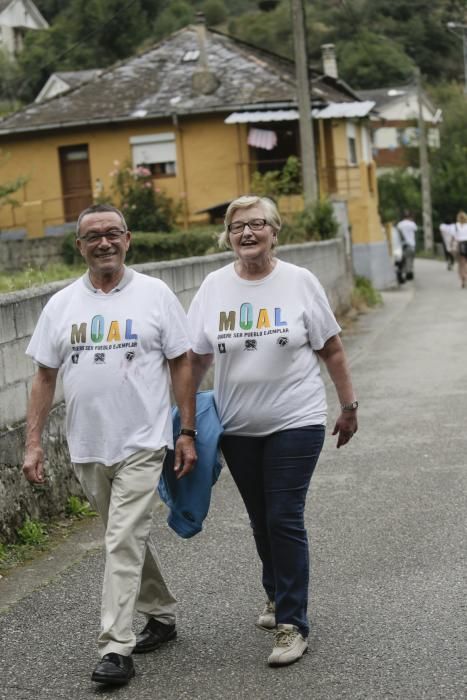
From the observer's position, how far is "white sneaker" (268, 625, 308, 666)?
514 cm

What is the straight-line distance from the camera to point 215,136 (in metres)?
38.6

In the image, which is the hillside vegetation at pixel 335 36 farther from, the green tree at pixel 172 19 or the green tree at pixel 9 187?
the green tree at pixel 9 187

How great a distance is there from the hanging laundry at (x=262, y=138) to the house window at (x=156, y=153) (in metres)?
2.40

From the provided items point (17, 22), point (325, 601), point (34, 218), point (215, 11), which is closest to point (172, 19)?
point (215, 11)

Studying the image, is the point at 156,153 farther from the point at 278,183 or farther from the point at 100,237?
the point at 100,237

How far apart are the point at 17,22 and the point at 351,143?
36.0 meters

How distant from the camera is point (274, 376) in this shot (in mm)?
5312

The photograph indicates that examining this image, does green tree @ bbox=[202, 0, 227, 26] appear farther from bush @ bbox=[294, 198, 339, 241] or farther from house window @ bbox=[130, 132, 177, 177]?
bush @ bbox=[294, 198, 339, 241]

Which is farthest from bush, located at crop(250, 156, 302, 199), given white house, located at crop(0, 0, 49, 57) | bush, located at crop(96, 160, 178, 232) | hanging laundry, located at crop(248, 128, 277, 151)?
white house, located at crop(0, 0, 49, 57)

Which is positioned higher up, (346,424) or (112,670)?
(346,424)

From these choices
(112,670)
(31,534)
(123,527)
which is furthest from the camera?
(31,534)

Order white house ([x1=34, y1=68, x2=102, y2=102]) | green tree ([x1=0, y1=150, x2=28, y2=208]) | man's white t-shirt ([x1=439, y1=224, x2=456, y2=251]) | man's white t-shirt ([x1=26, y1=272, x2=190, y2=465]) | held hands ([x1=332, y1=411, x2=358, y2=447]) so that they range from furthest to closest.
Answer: white house ([x1=34, y1=68, x2=102, y2=102]) < green tree ([x1=0, y1=150, x2=28, y2=208]) < man's white t-shirt ([x1=439, y1=224, x2=456, y2=251]) < held hands ([x1=332, y1=411, x2=358, y2=447]) < man's white t-shirt ([x1=26, y1=272, x2=190, y2=465])

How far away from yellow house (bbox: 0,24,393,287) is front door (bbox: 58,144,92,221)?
0.03 m

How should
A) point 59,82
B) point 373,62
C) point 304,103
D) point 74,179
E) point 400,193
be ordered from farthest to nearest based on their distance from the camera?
point 373,62, point 59,82, point 400,193, point 74,179, point 304,103
